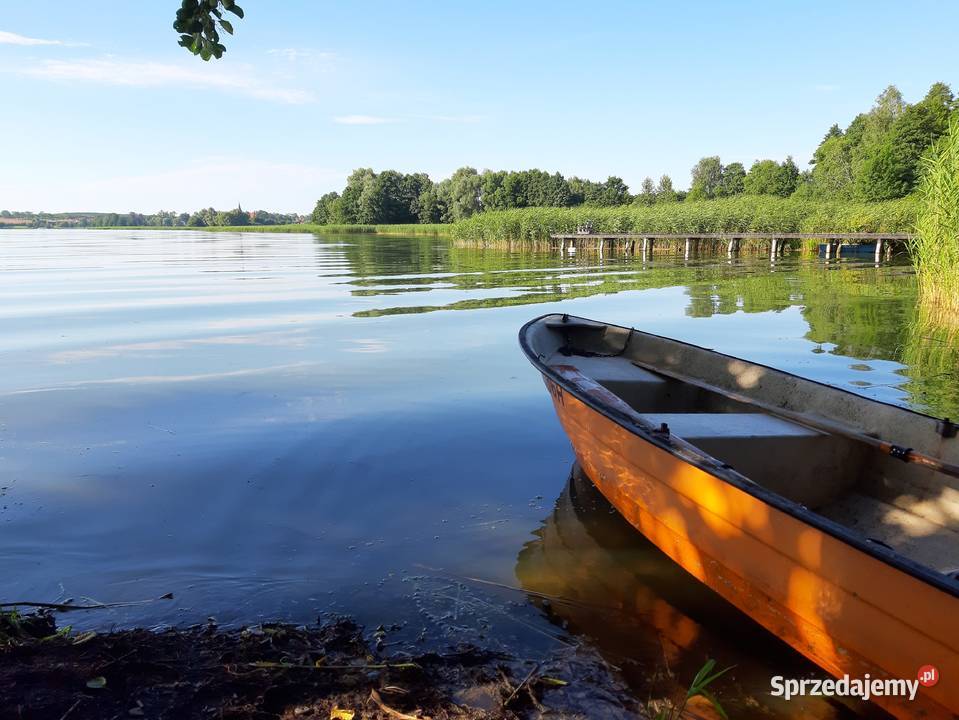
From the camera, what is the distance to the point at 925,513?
3.80 m

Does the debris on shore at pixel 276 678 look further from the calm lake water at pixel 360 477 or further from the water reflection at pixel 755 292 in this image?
the water reflection at pixel 755 292

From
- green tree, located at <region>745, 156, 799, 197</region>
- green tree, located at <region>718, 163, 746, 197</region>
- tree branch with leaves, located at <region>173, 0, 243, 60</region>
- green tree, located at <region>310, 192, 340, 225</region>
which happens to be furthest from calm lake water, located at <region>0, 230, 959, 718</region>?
green tree, located at <region>310, 192, 340, 225</region>

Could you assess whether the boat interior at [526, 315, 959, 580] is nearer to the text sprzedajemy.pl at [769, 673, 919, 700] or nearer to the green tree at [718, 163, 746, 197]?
the text sprzedajemy.pl at [769, 673, 919, 700]

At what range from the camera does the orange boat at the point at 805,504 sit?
253 centimetres

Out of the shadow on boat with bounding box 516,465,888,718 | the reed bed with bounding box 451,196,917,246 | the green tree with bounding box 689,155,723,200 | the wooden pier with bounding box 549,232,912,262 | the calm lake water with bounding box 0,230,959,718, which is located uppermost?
the green tree with bounding box 689,155,723,200

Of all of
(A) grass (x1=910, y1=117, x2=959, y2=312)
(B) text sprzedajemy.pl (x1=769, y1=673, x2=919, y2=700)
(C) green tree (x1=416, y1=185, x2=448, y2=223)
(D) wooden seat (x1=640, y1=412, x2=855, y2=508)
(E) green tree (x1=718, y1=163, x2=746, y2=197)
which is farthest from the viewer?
(C) green tree (x1=416, y1=185, x2=448, y2=223)

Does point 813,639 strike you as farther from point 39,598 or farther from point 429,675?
point 39,598

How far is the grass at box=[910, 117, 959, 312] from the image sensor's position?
11883mm

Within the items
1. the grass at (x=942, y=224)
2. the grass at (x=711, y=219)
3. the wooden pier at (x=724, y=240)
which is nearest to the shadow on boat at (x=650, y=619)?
the grass at (x=942, y=224)

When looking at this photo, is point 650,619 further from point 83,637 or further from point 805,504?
point 83,637

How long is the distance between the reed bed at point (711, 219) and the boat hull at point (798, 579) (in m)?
32.8

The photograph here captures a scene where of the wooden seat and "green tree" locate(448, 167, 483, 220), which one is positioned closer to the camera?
the wooden seat

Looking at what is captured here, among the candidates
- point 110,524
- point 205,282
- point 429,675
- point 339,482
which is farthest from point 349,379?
point 205,282

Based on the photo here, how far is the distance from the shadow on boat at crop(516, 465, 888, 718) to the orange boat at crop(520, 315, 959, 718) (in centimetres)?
26
